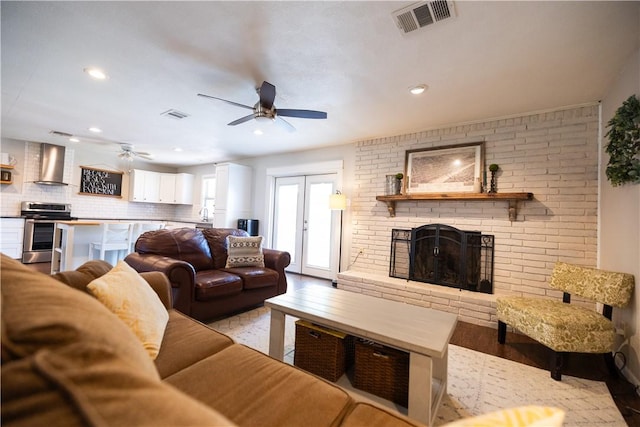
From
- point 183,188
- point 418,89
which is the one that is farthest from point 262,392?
point 183,188

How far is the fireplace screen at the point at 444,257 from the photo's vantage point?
10.9 feet

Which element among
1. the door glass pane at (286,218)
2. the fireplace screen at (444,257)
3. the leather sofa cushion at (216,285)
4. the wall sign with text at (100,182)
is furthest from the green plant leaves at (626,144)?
the wall sign with text at (100,182)

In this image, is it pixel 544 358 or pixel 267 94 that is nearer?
pixel 544 358

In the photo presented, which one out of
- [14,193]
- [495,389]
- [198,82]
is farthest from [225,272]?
[14,193]

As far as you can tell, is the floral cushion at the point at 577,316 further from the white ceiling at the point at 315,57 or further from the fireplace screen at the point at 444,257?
the white ceiling at the point at 315,57

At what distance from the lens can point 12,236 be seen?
15.9ft

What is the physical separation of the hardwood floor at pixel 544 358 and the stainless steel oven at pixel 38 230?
22.0 feet

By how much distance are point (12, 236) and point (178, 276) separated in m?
5.00

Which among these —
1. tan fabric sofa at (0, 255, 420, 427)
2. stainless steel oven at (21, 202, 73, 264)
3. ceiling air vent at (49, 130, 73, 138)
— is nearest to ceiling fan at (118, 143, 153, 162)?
ceiling air vent at (49, 130, 73, 138)

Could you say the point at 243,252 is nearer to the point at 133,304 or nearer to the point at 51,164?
the point at 133,304

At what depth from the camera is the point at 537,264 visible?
9.93 ft

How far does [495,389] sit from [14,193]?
26.4 ft

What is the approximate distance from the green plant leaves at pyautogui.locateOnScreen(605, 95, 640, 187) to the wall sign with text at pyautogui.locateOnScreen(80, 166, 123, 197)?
8.62 metres

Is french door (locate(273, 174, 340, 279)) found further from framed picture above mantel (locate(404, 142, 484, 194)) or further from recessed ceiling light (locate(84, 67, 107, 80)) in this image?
recessed ceiling light (locate(84, 67, 107, 80))
